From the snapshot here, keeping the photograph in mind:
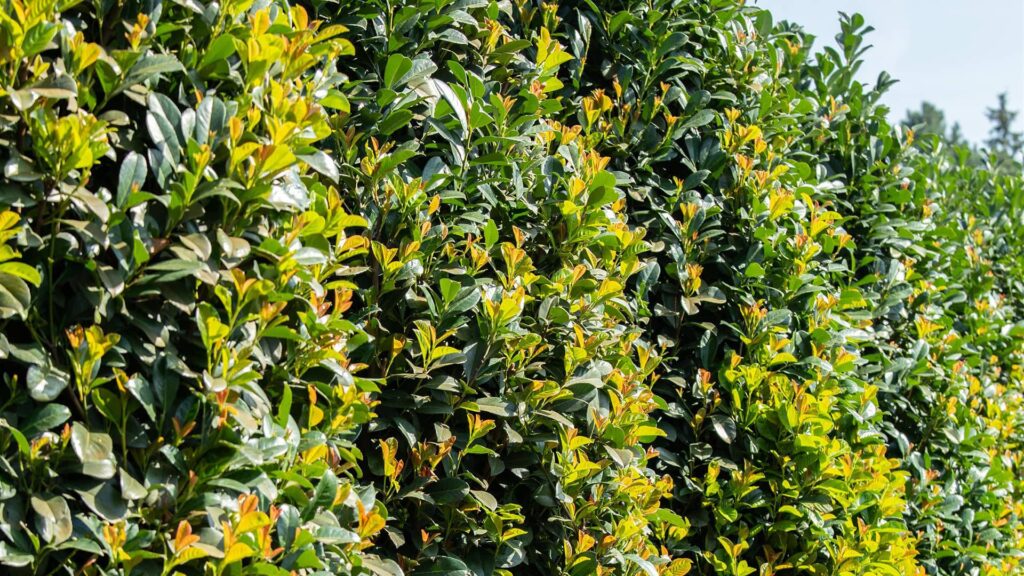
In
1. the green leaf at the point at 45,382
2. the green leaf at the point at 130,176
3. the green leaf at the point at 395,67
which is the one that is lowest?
the green leaf at the point at 45,382

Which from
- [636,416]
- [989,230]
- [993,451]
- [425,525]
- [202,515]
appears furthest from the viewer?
[989,230]

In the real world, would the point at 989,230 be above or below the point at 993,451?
above

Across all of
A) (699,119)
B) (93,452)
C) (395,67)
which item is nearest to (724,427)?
(699,119)

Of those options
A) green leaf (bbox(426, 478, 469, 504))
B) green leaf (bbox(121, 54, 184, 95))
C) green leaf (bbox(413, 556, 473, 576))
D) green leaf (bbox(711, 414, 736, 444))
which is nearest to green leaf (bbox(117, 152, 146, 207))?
green leaf (bbox(121, 54, 184, 95))

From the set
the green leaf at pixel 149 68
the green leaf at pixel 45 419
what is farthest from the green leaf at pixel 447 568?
the green leaf at pixel 149 68

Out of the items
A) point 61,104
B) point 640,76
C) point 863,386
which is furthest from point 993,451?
point 61,104

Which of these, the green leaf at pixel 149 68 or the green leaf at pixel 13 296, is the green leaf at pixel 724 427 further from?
the green leaf at pixel 13 296

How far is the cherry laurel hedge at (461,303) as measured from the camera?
72.3 inches

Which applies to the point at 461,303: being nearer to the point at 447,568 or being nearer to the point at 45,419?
the point at 447,568

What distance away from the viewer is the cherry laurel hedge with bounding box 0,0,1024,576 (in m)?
1.84

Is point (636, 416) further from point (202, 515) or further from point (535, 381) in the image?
point (202, 515)

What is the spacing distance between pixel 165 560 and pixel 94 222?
676 millimetres

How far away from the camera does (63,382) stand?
5.87 feet

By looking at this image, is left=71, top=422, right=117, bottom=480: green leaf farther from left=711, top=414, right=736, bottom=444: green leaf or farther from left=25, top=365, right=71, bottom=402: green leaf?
left=711, top=414, right=736, bottom=444: green leaf
